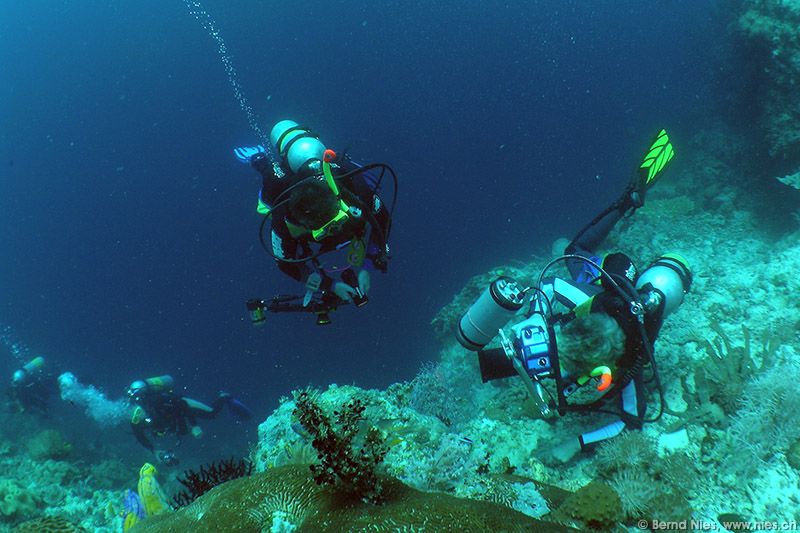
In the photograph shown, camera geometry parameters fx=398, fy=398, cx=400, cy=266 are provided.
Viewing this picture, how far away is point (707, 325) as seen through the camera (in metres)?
4.88

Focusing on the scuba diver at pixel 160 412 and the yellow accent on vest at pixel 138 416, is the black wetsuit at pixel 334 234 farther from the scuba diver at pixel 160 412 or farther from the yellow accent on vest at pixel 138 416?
the yellow accent on vest at pixel 138 416

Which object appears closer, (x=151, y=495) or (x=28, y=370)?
(x=151, y=495)

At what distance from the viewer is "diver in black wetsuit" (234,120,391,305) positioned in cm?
416

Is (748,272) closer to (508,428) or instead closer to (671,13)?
(508,428)

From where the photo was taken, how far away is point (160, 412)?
1049 centimetres

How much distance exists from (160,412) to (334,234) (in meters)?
9.07

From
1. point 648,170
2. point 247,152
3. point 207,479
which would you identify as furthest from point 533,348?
point 247,152

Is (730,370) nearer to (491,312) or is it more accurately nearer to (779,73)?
(491,312)

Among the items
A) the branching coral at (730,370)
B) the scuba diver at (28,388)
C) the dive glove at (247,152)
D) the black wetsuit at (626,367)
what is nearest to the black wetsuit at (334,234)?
the dive glove at (247,152)

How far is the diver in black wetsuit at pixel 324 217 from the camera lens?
4164 millimetres

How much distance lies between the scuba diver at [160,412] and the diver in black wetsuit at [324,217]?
24.7 feet

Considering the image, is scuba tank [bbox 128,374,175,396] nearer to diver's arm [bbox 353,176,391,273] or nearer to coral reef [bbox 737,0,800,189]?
diver's arm [bbox 353,176,391,273]

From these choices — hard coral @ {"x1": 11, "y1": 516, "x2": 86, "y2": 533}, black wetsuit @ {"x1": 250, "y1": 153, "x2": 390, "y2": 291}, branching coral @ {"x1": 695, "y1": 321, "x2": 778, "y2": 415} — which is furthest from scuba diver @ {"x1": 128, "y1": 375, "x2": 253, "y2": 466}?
branching coral @ {"x1": 695, "y1": 321, "x2": 778, "y2": 415}

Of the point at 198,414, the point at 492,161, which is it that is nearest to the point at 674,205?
the point at 198,414
